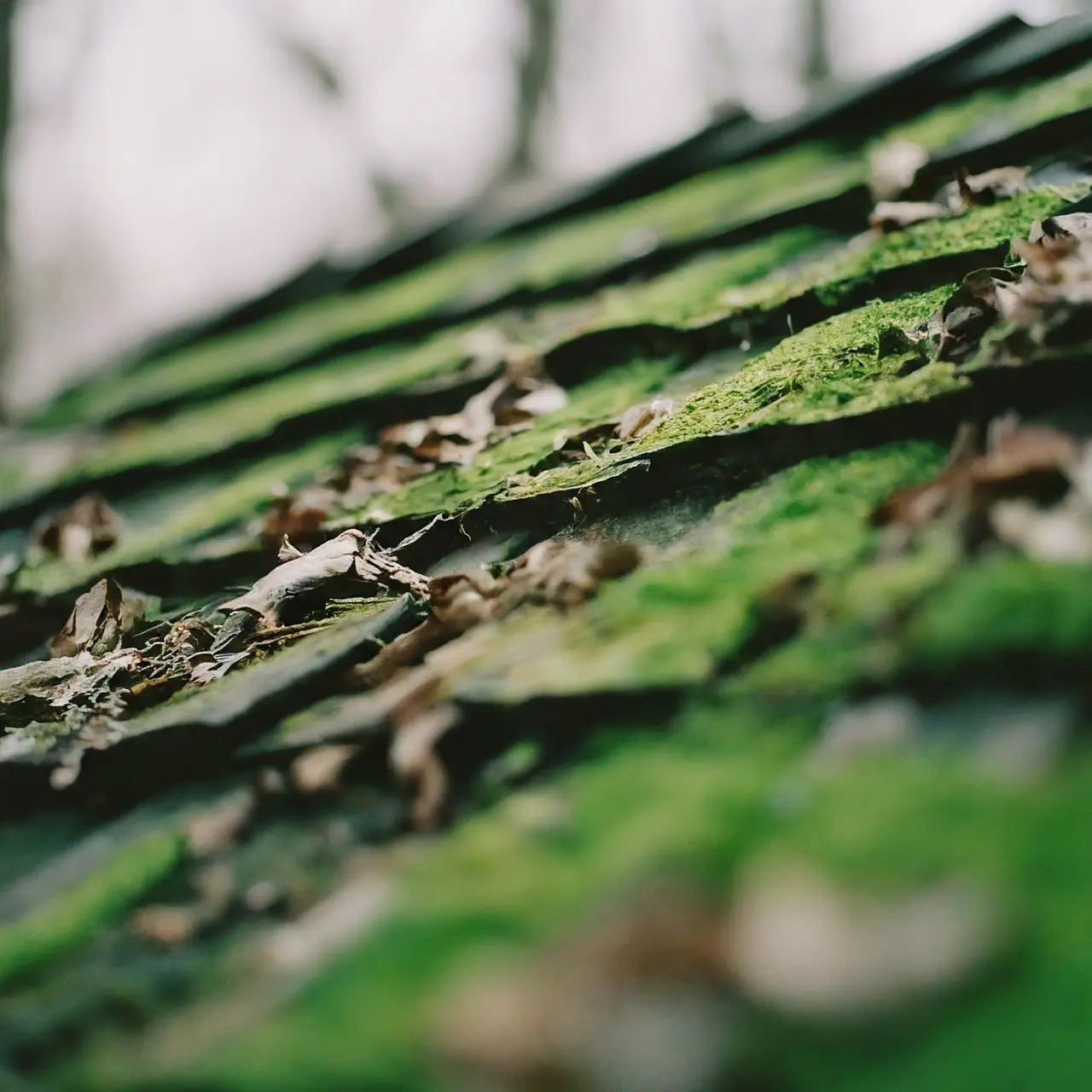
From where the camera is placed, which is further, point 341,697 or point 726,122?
point 726,122

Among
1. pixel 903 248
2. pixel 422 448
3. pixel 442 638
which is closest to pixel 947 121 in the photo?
pixel 903 248

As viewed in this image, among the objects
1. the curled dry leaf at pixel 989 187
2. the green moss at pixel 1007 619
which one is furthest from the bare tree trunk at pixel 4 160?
the green moss at pixel 1007 619

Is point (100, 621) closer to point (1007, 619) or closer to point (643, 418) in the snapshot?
point (643, 418)

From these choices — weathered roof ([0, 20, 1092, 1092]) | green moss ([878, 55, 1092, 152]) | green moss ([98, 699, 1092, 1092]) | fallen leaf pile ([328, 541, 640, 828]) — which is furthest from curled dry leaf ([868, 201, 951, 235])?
green moss ([98, 699, 1092, 1092])

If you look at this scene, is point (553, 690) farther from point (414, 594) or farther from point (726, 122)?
point (726, 122)

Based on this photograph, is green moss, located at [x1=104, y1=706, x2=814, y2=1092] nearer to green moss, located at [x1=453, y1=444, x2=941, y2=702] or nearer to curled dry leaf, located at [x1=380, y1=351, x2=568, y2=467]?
green moss, located at [x1=453, y1=444, x2=941, y2=702]

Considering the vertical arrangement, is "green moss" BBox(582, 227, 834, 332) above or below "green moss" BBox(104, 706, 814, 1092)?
above

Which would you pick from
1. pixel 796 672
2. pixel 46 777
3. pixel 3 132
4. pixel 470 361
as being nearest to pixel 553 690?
pixel 796 672

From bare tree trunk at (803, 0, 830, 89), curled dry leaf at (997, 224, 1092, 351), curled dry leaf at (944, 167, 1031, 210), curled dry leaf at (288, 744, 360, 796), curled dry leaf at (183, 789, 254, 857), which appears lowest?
curled dry leaf at (183, 789, 254, 857)
